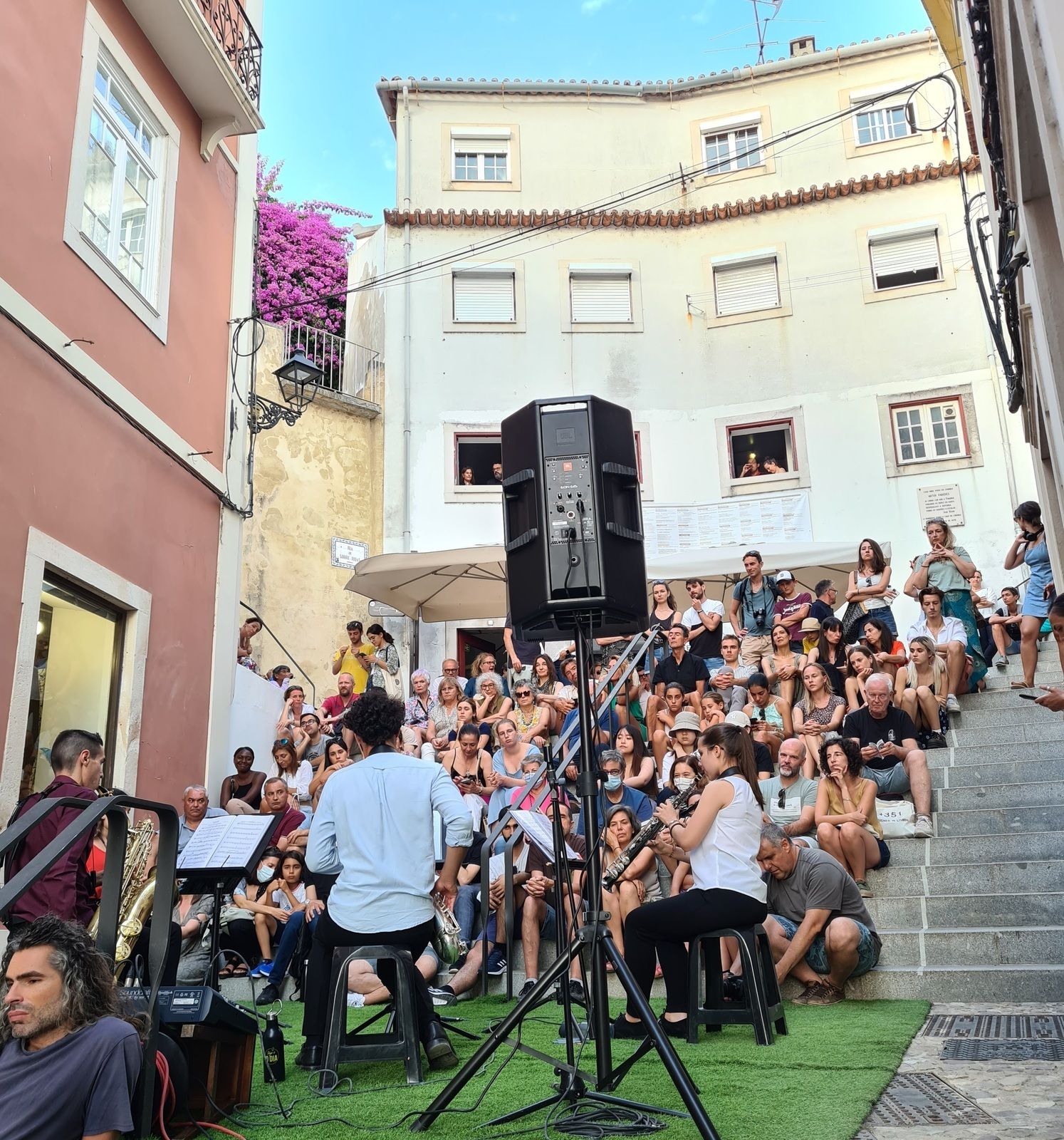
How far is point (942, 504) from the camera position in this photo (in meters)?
17.9

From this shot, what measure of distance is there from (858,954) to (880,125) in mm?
17727

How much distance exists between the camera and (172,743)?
31.4 feet

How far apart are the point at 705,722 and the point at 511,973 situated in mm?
3457

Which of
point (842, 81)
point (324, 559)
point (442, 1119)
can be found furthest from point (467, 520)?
point (442, 1119)

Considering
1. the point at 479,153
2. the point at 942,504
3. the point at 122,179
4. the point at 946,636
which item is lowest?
the point at 946,636

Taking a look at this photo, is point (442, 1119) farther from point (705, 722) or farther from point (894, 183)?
point (894, 183)

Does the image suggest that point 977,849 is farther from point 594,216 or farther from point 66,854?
point 594,216

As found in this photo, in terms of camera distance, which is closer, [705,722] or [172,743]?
[172,743]

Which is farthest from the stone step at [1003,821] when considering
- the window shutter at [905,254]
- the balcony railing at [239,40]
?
the window shutter at [905,254]

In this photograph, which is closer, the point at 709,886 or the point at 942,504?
the point at 709,886

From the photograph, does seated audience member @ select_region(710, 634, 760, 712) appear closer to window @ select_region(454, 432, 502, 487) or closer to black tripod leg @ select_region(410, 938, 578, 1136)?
black tripod leg @ select_region(410, 938, 578, 1136)

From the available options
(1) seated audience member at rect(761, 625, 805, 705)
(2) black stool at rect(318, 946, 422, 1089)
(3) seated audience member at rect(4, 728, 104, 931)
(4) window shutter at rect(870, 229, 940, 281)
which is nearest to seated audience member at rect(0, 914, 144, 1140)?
(3) seated audience member at rect(4, 728, 104, 931)

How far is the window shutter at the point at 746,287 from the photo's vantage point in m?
20.1

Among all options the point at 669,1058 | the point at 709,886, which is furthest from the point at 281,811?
the point at 669,1058
